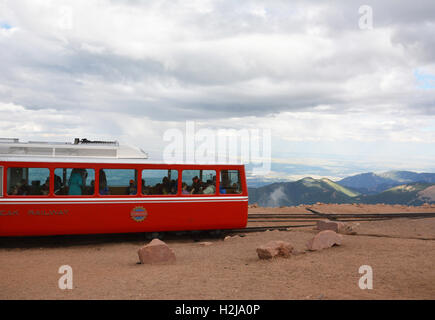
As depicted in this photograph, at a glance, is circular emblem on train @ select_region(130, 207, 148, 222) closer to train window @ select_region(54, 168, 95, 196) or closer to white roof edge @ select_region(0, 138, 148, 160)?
train window @ select_region(54, 168, 95, 196)

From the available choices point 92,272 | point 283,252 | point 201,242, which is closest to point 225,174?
point 201,242

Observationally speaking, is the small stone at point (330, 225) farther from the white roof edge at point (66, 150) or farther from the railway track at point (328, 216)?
the white roof edge at point (66, 150)

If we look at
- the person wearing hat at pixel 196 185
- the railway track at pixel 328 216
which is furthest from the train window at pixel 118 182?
the railway track at pixel 328 216

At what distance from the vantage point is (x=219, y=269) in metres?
9.07

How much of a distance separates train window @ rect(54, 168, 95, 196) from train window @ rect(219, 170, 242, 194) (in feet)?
14.1

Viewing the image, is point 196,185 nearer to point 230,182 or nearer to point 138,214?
point 230,182

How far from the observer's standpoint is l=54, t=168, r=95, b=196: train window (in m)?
12.0

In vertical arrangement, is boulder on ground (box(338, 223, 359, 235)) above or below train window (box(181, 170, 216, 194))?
below

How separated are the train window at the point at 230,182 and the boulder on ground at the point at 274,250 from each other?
3.81 meters

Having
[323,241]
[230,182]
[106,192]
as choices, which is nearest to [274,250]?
[323,241]

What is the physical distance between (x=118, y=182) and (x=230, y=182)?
3.82 metres

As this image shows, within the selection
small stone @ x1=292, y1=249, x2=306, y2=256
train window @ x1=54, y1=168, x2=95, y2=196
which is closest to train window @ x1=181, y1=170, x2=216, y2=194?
train window @ x1=54, y1=168, x2=95, y2=196

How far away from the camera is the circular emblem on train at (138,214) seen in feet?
41.4

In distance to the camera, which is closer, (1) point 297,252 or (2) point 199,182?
(1) point 297,252
